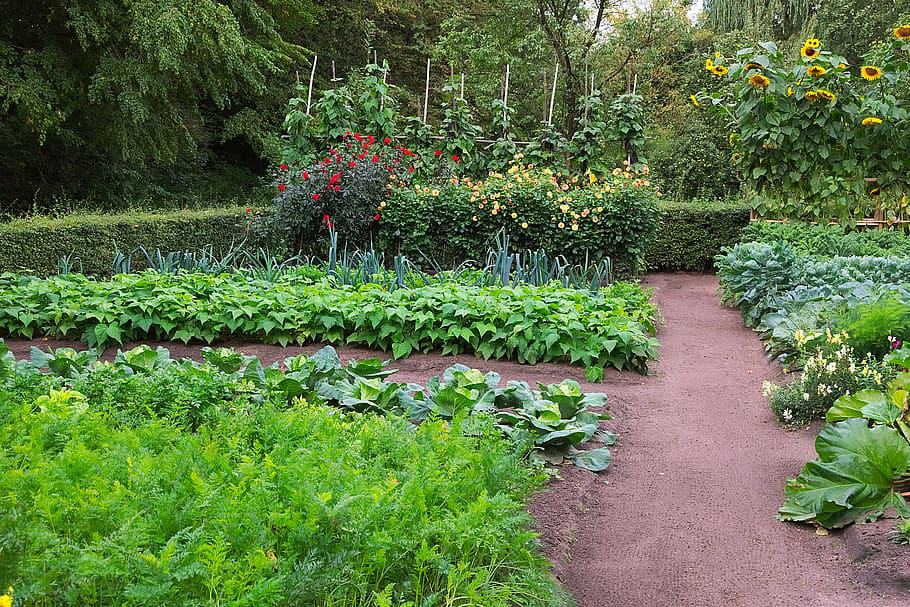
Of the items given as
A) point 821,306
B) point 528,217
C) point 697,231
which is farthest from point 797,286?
point 697,231

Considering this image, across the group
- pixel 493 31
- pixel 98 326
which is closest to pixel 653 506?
pixel 98 326

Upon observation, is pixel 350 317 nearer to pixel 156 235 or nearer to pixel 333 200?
pixel 333 200

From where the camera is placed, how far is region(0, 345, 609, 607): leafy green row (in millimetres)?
2070

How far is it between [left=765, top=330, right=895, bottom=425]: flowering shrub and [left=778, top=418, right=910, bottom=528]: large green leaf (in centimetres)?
142

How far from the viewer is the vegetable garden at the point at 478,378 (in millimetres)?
2369

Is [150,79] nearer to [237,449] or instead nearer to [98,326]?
[98,326]

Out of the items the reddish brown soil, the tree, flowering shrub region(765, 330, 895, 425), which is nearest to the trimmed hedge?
the tree

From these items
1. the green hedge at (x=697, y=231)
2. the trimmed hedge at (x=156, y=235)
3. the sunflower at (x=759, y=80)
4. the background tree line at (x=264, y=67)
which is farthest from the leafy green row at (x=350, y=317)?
the green hedge at (x=697, y=231)

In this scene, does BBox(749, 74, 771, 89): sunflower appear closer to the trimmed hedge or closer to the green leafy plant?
the trimmed hedge

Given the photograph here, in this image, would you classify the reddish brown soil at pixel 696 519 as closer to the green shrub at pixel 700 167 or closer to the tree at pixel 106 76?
the tree at pixel 106 76

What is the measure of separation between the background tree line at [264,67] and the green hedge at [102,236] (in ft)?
9.95

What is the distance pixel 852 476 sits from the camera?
11.4ft

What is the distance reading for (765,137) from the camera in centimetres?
980

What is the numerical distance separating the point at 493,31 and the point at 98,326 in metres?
14.5
